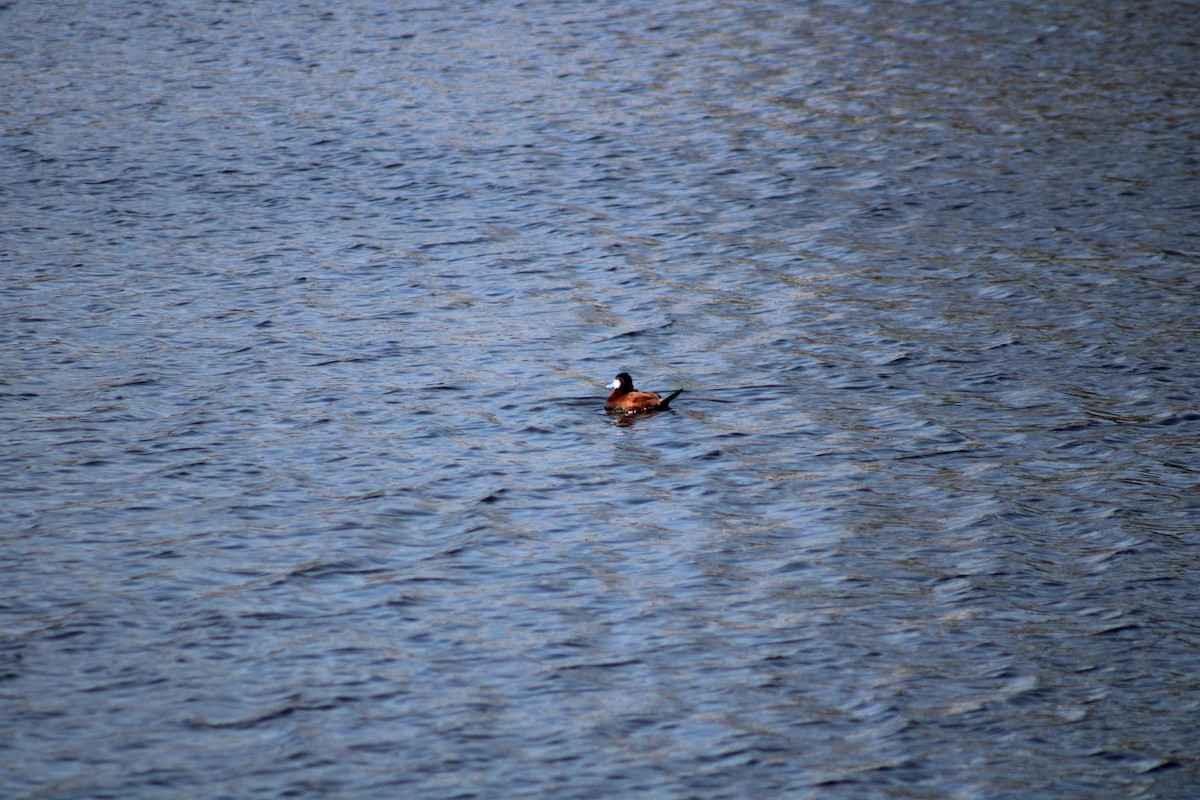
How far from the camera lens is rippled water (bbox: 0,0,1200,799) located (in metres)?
12.5

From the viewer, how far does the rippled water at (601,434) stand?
12484mm

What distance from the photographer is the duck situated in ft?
61.6

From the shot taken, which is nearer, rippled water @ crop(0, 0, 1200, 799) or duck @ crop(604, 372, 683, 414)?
rippled water @ crop(0, 0, 1200, 799)

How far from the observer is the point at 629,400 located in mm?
18812

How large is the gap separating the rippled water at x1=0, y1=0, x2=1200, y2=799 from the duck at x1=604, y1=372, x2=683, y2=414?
Result: 1.05 feet

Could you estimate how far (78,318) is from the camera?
22.1 metres

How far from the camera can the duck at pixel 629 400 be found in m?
18.8

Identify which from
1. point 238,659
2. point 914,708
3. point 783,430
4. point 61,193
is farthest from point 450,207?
point 914,708

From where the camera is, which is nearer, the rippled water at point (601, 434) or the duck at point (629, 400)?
the rippled water at point (601, 434)

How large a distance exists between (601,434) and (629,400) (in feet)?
1.94

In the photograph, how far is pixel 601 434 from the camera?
740 inches

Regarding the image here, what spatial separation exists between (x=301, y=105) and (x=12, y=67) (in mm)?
8756

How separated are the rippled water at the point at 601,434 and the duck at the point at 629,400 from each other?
0.32 m

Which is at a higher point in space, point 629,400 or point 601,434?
point 629,400
